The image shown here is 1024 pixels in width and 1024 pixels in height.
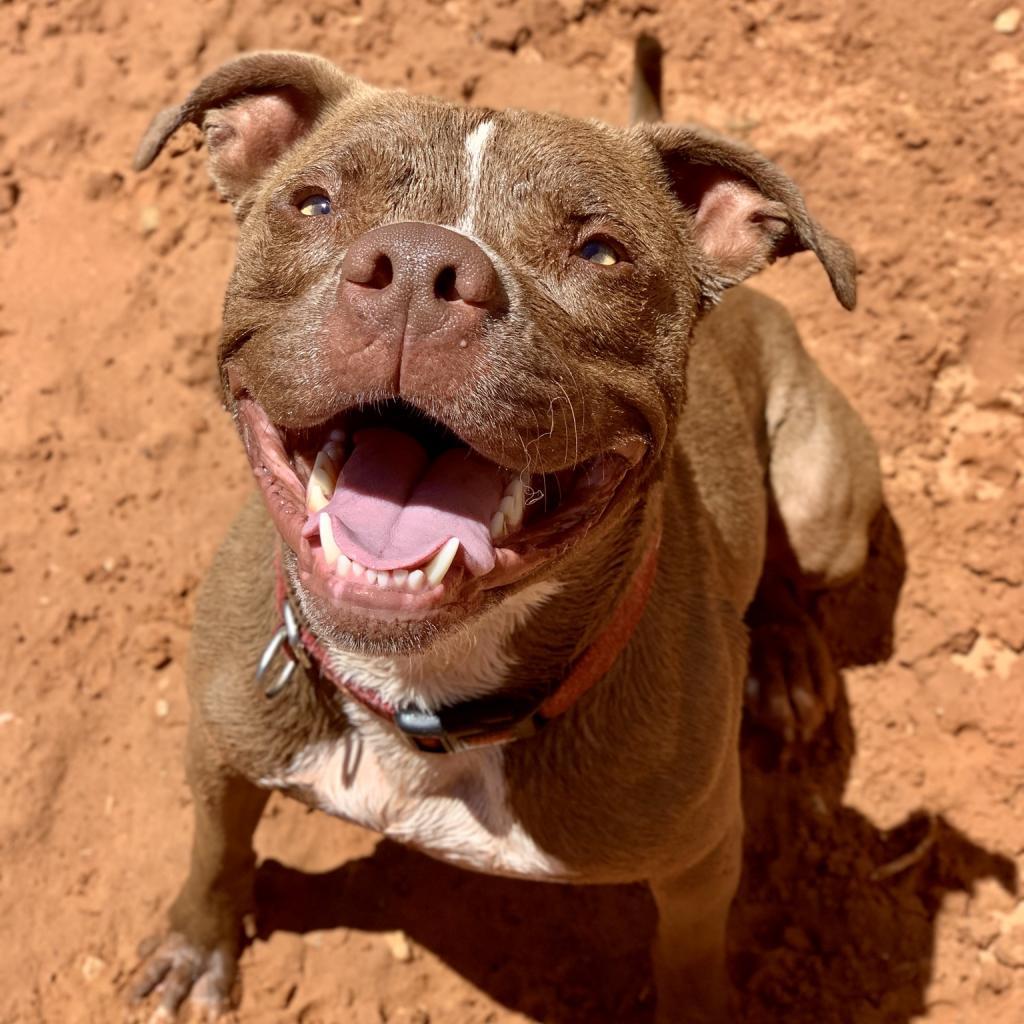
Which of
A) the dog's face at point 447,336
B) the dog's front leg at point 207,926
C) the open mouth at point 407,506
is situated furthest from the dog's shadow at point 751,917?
the open mouth at point 407,506

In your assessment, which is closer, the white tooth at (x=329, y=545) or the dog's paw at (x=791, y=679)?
the white tooth at (x=329, y=545)

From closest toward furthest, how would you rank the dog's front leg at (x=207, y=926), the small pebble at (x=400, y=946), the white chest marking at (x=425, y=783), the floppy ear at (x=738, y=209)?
the floppy ear at (x=738, y=209) < the white chest marking at (x=425, y=783) < the dog's front leg at (x=207, y=926) < the small pebble at (x=400, y=946)

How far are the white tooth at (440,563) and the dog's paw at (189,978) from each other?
2176 millimetres

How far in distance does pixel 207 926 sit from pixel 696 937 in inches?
60.5

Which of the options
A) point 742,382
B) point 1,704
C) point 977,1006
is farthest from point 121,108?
point 977,1006

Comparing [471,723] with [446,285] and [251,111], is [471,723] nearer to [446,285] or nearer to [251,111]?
[446,285]

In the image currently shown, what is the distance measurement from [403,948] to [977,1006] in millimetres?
1938

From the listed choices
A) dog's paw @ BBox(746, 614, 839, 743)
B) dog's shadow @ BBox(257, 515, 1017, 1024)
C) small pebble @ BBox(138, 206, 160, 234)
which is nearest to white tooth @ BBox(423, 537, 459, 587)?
dog's shadow @ BBox(257, 515, 1017, 1024)

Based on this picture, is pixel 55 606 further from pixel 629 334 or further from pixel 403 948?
pixel 629 334

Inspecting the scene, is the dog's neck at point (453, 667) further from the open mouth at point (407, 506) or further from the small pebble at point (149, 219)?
the small pebble at point (149, 219)

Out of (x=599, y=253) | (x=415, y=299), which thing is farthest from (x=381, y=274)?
(x=599, y=253)

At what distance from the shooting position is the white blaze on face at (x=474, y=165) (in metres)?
2.25

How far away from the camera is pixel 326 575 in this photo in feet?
6.97

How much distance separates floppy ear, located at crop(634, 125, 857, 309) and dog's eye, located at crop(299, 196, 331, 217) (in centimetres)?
82
